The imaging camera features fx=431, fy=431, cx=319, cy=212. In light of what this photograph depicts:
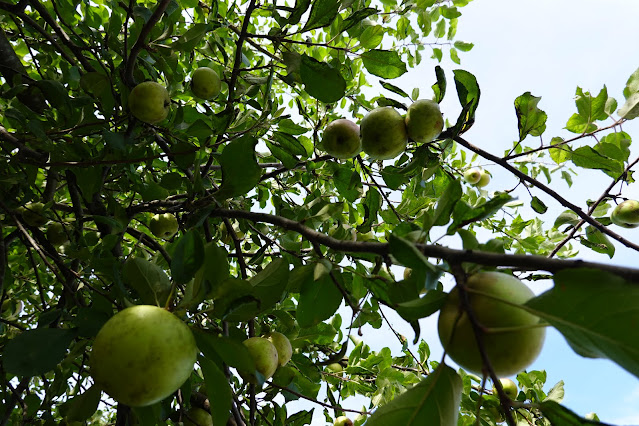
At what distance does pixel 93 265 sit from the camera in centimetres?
186

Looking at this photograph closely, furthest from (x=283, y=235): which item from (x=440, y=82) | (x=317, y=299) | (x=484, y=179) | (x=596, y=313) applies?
(x=484, y=179)

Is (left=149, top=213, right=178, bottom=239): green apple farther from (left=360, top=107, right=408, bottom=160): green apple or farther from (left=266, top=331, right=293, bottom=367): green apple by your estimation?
(left=360, top=107, right=408, bottom=160): green apple

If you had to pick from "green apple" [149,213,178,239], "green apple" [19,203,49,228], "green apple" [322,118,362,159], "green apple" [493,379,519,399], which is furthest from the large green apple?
"green apple" [19,203,49,228]

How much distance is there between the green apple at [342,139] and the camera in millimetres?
2455

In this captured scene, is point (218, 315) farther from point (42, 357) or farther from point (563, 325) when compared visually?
point (563, 325)

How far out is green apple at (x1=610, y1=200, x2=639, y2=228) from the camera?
9.18 feet

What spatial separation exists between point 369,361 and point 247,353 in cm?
209

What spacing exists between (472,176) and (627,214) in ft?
6.13

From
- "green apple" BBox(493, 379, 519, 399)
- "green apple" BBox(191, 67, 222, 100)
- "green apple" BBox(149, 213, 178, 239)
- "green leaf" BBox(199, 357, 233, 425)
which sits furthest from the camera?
"green apple" BBox(493, 379, 519, 399)

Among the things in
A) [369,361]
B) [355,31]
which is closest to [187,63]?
[355,31]

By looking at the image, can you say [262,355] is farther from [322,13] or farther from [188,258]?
[322,13]

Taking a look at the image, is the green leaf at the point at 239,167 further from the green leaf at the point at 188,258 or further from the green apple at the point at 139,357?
the green apple at the point at 139,357

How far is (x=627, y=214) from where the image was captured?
282 cm

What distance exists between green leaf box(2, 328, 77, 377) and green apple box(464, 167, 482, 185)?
391 cm
